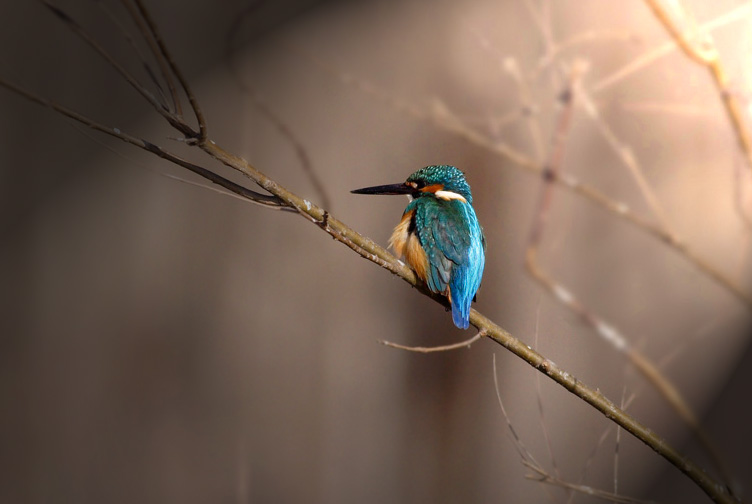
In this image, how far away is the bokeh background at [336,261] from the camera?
4.54 ft

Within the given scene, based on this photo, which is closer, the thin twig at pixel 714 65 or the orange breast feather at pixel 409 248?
the orange breast feather at pixel 409 248

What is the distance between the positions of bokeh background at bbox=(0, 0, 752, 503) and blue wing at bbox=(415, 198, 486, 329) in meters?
0.47

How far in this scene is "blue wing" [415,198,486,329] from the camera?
0.85 m

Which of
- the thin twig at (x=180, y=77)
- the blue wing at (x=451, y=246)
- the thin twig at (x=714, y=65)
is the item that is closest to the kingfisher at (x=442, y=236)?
the blue wing at (x=451, y=246)

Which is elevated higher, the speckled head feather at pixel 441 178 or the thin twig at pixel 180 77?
the speckled head feather at pixel 441 178

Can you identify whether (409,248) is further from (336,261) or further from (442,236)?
(336,261)

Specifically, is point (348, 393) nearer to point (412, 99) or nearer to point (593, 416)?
point (593, 416)

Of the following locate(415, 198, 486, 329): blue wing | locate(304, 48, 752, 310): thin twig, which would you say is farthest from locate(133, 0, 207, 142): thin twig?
locate(304, 48, 752, 310): thin twig

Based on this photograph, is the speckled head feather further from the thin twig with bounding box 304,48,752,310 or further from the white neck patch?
the thin twig with bounding box 304,48,752,310

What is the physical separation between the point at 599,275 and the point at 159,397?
3.01 feet

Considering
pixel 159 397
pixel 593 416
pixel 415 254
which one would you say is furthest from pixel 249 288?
pixel 593 416

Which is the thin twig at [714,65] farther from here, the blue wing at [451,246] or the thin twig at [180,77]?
the thin twig at [180,77]

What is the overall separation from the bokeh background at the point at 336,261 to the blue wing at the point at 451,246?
0.47 m

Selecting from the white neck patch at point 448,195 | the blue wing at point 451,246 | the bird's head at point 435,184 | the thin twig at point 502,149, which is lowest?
the blue wing at point 451,246
